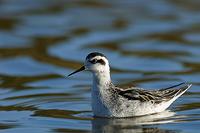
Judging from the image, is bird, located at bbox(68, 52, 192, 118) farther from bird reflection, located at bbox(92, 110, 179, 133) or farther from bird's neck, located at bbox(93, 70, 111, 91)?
bird reflection, located at bbox(92, 110, 179, 133)

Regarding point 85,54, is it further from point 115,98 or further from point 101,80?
point 115,98

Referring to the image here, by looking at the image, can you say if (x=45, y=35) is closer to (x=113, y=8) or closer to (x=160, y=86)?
(x=113, y=8)

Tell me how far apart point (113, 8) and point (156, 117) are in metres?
17.2

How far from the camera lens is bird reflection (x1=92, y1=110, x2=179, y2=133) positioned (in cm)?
1509

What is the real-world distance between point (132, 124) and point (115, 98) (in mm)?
833

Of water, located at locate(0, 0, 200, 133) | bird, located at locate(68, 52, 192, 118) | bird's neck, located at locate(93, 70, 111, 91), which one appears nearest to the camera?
water, located at locate(0, 0, 200, 133)

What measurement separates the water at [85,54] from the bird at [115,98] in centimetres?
20

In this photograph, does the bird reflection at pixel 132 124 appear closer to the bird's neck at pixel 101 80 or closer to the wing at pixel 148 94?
the wing at pixel 148 94

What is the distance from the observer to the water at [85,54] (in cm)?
1599

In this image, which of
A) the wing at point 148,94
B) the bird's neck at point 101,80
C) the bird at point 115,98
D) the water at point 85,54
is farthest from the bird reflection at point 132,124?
the bird's neck at point 101,80

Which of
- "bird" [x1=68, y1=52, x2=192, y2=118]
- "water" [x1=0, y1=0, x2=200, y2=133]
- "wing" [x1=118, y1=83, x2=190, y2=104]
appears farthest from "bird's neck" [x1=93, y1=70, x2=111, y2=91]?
"water" [x1=0, y1=0, x2=200, y2=133]

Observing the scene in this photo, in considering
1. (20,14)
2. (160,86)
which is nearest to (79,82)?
(160,86)

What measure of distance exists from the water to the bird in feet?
0.65

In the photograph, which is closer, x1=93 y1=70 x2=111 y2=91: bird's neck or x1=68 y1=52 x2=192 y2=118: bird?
x1=68 y1=52 x2=192 y2=118: bird
